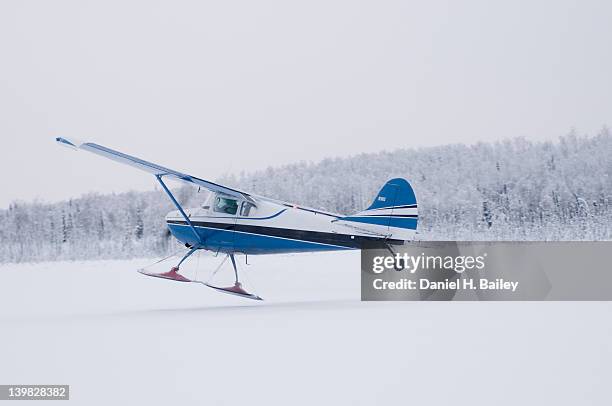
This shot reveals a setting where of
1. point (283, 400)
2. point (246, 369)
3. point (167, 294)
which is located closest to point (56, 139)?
point (167, 294)

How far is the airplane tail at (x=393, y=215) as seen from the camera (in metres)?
10.6

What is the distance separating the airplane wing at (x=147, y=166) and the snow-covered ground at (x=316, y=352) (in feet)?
6.44

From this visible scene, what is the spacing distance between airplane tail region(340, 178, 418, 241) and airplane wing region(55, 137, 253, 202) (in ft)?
6.93

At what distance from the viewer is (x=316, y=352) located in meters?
6.04

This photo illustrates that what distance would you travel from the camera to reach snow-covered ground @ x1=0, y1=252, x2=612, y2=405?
466 centimetres

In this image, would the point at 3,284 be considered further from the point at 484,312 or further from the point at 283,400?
the point at 283,400

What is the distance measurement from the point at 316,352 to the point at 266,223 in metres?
5.37

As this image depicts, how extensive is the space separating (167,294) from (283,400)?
878cm

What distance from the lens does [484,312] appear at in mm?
8664

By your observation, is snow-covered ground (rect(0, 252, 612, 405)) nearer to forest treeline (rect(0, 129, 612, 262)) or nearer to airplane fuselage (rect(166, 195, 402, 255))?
airplane fuselage (rect(166, 195, 402, 255))

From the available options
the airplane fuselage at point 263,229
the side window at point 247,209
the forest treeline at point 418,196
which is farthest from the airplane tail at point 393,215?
the forest treeline at point 418,196

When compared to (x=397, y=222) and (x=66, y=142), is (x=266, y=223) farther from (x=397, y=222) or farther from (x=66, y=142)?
(x=66, y=142)

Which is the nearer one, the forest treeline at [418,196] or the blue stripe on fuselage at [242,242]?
the blue stripe on fuselage at [242,242]

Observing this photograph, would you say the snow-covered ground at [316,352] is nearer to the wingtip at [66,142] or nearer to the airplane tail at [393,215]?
the airplane tail at [393,215]
